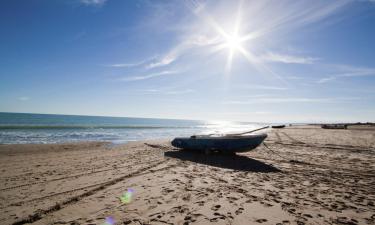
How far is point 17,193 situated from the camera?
6109 mm

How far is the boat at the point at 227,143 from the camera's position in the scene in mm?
11977

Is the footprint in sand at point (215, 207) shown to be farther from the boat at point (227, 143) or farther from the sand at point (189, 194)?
the boat at point (227, 143)

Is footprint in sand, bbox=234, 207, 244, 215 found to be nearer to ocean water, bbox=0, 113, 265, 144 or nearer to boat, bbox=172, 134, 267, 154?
boat, bbox=172, 134, 267, 154

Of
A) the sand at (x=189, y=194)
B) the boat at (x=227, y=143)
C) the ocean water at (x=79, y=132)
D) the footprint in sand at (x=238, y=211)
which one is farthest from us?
the ocean water at (x=79, y=132)

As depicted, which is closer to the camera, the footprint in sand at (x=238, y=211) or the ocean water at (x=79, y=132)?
the footprint in sand at (x=238, y=211)

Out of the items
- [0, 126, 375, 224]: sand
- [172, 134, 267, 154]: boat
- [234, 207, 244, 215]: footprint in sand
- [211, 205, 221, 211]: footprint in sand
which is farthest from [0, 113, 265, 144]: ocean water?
[234, 207, 244, 215]: footprint in sand

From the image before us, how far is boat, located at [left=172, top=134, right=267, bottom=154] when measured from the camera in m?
12.0

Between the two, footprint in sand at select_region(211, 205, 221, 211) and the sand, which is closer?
the sand

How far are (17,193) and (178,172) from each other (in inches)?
203

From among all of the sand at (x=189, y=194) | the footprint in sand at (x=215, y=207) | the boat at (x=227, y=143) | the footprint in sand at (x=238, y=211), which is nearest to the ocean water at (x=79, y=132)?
the boat at (x=227, y=143)

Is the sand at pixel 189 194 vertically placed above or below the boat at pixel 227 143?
below

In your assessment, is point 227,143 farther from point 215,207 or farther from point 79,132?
point 79,132

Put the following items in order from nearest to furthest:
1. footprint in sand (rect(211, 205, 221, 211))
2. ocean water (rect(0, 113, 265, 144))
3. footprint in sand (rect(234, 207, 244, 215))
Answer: footprint in sand (rect(234, 207, 244, 215)) → footprint in sand (rect(211, 205, 221, 211)) → ocean water (rect(0, 113, 265, 144))

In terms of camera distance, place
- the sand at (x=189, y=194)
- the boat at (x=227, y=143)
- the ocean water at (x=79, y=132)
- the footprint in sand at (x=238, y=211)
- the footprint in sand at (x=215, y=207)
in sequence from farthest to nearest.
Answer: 1. the ocean water at (x=79, y=132)
2. the boat at (x=227, y=143)
3. the footprint in sand at (x=215, y=207)
4. the footprint in sand at (x=238, y=211)
5. the sand at (x=189, y=194)
